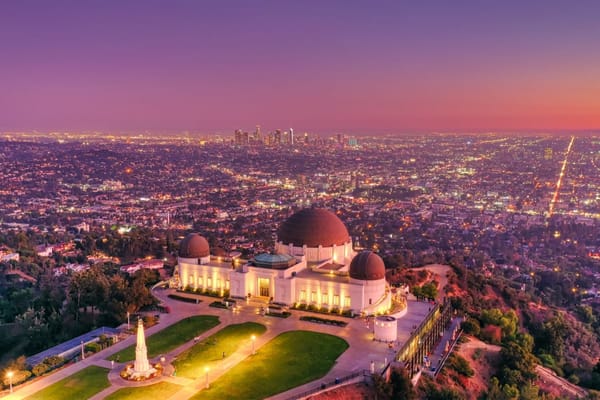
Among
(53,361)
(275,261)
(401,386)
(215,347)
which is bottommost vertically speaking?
(401,386)

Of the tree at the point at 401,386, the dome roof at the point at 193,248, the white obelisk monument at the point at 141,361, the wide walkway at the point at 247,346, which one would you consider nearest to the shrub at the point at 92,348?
the wide walkway at the point at 247,346

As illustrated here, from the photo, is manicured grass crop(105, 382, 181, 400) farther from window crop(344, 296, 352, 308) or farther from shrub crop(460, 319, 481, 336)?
shrub crop(460, 319, 481, 336)

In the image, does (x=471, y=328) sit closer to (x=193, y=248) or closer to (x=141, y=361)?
(x=193, y=248)

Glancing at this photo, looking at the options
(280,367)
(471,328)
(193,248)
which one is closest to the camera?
(280,367)

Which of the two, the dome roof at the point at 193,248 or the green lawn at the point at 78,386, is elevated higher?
the dome roof at the point at 193,248

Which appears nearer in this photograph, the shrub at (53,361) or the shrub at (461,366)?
the shrub at (53,361)

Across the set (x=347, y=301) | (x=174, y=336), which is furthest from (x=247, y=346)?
(x=347, y=301)

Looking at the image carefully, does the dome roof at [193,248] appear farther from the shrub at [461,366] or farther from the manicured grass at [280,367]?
the shrub at [461,366]

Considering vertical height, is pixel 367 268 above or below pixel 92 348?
above
